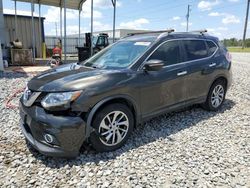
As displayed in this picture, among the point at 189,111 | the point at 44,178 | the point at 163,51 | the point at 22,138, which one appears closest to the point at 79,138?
the point at 44,178

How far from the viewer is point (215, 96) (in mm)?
5340

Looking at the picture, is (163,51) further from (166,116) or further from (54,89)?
(54,89)

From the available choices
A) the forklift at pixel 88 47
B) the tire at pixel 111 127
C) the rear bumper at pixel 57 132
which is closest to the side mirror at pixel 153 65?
the tire at pixel 111 127

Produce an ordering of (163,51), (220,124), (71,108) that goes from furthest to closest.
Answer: (220,124)
(163,51)
(71,108)

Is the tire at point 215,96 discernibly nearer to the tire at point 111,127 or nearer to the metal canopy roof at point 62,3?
the tire at point 111,127

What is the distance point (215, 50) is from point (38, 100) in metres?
3.85

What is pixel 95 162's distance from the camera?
3.28 meters

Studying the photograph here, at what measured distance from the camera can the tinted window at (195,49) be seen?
4.70 m

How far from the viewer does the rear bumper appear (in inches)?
120

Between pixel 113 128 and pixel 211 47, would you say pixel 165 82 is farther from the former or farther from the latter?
pixel 211 47

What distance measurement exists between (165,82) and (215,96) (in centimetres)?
178

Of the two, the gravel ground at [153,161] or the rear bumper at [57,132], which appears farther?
the rear bumper at [57,132]

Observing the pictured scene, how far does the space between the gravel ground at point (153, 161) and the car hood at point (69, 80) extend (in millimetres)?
963

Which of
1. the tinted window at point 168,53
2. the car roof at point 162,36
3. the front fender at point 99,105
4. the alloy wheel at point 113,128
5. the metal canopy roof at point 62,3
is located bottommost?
the alloy wheel at point 113,128
